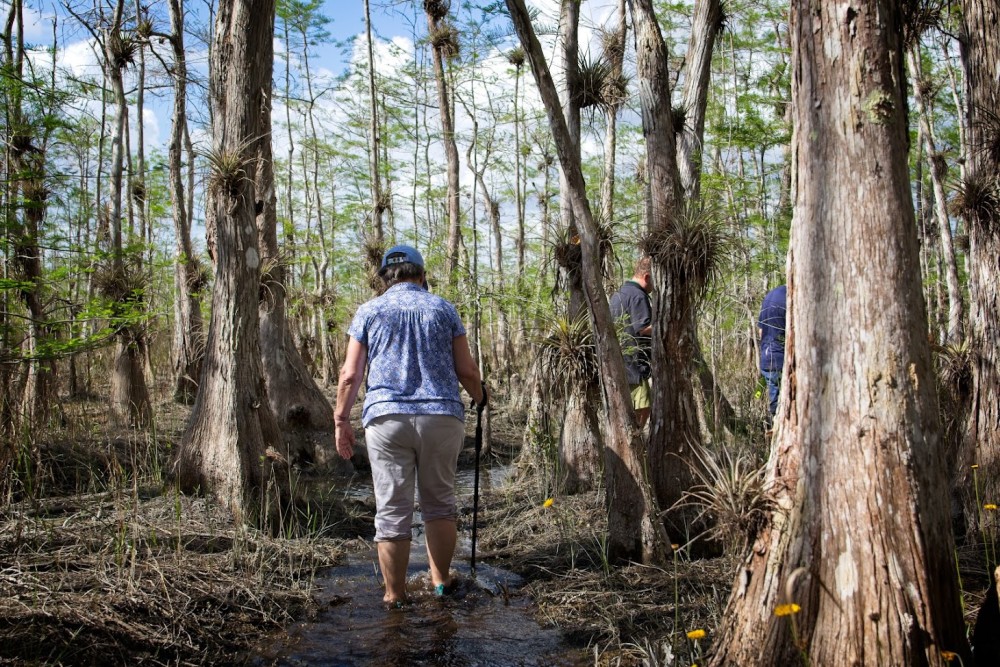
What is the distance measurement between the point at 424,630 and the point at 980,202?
4.51 metres

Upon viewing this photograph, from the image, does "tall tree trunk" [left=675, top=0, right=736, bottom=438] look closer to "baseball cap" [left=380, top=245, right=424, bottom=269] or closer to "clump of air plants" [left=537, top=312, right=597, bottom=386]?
"clump of air plants" [left=537, top=312, right=597, bottom=386]

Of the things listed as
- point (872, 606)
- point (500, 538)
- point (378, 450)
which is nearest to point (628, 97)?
point (500, 538)

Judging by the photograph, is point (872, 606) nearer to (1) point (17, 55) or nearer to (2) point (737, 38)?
(1) point (17, 55)

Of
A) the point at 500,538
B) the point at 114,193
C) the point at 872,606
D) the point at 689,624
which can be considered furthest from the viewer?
the point at 114,193

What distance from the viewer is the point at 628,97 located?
8055mm

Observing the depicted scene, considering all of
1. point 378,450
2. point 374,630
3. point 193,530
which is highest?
point 378,450

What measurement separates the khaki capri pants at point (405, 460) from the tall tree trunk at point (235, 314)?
1.89 metres

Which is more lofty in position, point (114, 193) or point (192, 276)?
point (114, 193)

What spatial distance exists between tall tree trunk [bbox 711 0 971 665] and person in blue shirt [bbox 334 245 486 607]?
198 cm

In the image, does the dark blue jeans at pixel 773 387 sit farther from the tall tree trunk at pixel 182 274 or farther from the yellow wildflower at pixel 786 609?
the tall tree trunk at pixel 182 274

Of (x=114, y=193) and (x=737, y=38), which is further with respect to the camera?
(x=737, y=38)

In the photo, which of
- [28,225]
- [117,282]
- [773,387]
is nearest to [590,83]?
[773,387]

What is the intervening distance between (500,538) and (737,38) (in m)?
15.0

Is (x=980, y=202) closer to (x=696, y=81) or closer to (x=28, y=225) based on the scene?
(x=696, y=81)
